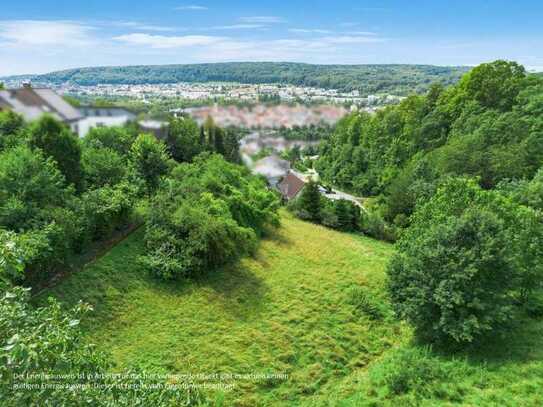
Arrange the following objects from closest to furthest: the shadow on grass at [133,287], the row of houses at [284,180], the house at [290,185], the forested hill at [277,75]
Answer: the shadow on grass at [133,287] < the forested hill at [277,75] < the row of houses at [284,180] < the house at [290,185]

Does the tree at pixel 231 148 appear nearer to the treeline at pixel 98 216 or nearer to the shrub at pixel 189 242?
the treeline at pixel 98 216

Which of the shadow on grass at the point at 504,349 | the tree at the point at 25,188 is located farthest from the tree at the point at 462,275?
the tree at the point at 25,188

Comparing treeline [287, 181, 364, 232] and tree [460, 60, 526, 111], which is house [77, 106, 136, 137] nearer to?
treeline [287, 181, 364, 232]

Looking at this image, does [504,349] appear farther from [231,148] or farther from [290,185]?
[290,185]

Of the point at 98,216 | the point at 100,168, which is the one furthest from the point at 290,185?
the point at 98,216

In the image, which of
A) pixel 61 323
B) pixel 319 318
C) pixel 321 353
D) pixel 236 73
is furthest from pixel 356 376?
pixel 236 73

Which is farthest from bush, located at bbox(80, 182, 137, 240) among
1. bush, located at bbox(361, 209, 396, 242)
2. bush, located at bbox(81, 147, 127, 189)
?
bush, located at bbox(361, 209, 396, 242)

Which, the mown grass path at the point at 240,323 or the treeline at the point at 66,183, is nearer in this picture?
the mown grass path at the point at 240,323
